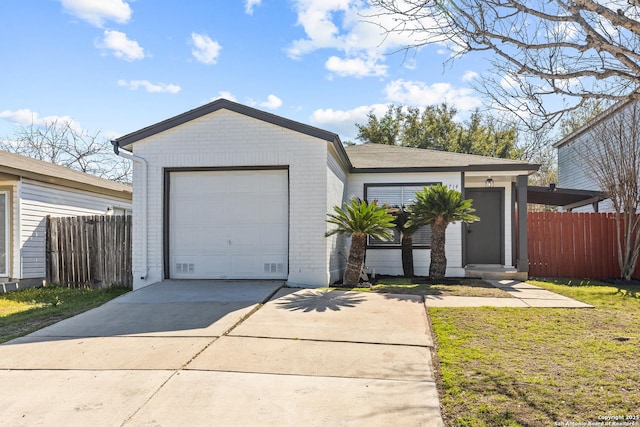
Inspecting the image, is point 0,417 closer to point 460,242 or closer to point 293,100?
point 460,242

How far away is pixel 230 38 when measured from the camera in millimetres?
10469

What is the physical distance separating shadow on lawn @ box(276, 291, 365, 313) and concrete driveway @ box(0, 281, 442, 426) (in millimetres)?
49

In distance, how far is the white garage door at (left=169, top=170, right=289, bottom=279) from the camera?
9281mm

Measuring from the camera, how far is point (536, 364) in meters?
4.37

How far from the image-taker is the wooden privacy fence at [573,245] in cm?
1241

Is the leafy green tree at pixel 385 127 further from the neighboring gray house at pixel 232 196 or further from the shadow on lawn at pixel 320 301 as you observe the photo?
the shadow on lawn at pixel 320 301

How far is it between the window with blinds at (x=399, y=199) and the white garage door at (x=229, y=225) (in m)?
3.37

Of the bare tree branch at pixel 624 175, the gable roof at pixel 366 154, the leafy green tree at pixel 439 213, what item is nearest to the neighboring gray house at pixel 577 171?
the bare tree branch at pixel 624 175

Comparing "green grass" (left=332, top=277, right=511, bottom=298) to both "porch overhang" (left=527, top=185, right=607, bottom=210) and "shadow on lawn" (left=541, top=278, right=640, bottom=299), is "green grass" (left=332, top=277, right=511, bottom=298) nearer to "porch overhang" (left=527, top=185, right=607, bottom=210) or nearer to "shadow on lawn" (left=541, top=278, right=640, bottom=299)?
"shadow on lawn" (left=541, top=278, right=640, bottom=299)

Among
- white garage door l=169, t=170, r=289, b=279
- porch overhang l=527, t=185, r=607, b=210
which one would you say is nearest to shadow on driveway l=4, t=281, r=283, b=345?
white garage door l=169, t=170, r=289, b=279

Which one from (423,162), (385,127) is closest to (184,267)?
(423,162)

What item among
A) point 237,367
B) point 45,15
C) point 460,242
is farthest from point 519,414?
point 45,15

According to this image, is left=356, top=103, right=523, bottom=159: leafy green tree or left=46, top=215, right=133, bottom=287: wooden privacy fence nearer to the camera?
left=46, top=215, right=133, bottom=287: wooden privacy fence

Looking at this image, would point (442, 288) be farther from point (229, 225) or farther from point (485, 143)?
point (485, 143)
